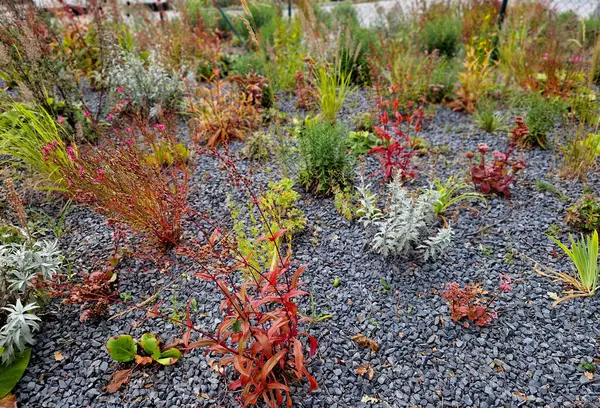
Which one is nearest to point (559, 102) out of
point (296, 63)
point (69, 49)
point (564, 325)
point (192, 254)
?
point (564, 325)

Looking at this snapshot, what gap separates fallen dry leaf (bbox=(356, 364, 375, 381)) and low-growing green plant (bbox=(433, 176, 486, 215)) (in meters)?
1.17

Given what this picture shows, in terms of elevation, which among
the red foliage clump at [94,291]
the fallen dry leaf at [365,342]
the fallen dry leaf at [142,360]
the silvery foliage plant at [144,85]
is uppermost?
the silvery foliage plant at [144,85]

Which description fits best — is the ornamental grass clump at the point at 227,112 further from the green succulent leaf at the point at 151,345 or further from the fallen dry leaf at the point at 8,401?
the fallen dry leaf at the point at 8,401

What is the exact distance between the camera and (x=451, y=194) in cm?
312

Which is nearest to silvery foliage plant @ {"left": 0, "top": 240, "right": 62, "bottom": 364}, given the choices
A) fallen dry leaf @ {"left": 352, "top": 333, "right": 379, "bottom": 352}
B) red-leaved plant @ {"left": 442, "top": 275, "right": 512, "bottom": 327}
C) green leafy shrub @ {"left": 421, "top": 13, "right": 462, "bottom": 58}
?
fallen dry leaf @ {"left": 352, "top": 333, "right": 379, "bottom": 352}

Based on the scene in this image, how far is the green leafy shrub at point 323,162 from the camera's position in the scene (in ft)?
10.2

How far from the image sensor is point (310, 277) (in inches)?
97.7

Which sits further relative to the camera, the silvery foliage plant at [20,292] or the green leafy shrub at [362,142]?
the green leafy shrub at [362,142]

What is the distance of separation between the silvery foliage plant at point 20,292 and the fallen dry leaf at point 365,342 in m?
1.58

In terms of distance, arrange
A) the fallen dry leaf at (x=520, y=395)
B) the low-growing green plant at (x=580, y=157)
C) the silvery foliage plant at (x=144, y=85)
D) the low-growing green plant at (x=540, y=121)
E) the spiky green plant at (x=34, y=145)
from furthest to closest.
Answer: the silvery foliage plant at (x=144, y=85), the low-growing green plant at (x=540, y=121), the low-growing green plant at (x=580, y=157), the spiky green plant at (x=34, y=145), the fallen dry leaf at (x=520, y=395)

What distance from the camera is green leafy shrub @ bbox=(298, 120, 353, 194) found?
10.2 ft

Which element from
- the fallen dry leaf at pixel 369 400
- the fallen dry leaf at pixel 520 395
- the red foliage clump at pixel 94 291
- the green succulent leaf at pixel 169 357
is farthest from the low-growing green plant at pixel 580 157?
the red foliage clump at pixel 94 291

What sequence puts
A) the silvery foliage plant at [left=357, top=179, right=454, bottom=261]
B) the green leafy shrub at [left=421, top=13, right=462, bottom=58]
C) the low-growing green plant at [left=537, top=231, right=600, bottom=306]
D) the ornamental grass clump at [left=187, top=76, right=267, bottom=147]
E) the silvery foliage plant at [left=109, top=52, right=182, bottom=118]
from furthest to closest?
1. the green leafy shrub at [left=421, top=13, right=462, bottom=58]
2. the silvery foliage plant at [left=109, top=52, right=182, bottom=118]
3. the ornamental grass clump at [left=187, top=76, right=267, bottom=147]
4. the silvery foliage plant at [left=357, top=179, right=454, bottom=261]
5. the low-growing green plant at [left=537, top=231, right=600, bottom=306]

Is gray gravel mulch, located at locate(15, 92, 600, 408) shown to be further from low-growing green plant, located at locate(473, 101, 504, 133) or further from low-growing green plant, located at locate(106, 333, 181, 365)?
low-growing green plant, located at locate(473, 101, 504, 133)
